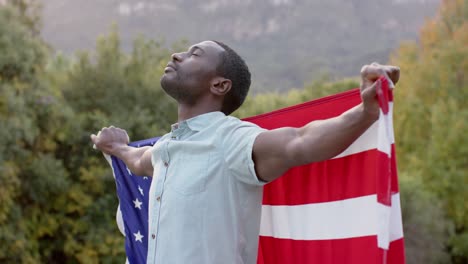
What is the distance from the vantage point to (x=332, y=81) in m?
32.9

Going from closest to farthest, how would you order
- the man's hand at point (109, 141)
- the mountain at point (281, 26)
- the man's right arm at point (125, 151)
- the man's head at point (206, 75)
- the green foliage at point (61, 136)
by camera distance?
the man's head at point (206, 75) < the man's right arm at point (125, 151) < the man's hand at point (109, 141) < the green foliage at point (61, 136) < the mountain at point (281, 26)

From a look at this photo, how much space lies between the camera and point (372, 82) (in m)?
2.31

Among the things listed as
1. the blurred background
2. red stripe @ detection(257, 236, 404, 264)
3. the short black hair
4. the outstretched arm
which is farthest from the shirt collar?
the blurred background

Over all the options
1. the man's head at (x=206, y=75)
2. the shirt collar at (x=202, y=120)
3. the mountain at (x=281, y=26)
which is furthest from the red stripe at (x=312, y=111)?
the mountain at (x=281, y=26)

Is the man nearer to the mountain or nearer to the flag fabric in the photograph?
the flag fabric

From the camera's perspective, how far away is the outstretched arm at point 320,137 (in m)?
2.31

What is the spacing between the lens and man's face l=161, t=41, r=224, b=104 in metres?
2.88

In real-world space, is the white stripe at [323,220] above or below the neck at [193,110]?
below

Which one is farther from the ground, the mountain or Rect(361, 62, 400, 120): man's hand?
the mountain

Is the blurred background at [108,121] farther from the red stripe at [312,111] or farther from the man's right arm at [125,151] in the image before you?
the red stripe at [312,111]

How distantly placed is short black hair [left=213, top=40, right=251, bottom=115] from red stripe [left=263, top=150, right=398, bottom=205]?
433 mm

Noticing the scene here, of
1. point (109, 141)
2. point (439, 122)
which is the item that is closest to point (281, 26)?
point (439, 122)

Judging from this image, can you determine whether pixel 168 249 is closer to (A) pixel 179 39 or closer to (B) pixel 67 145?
(B) pixel 67 145

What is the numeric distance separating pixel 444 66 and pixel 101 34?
13.3 m
